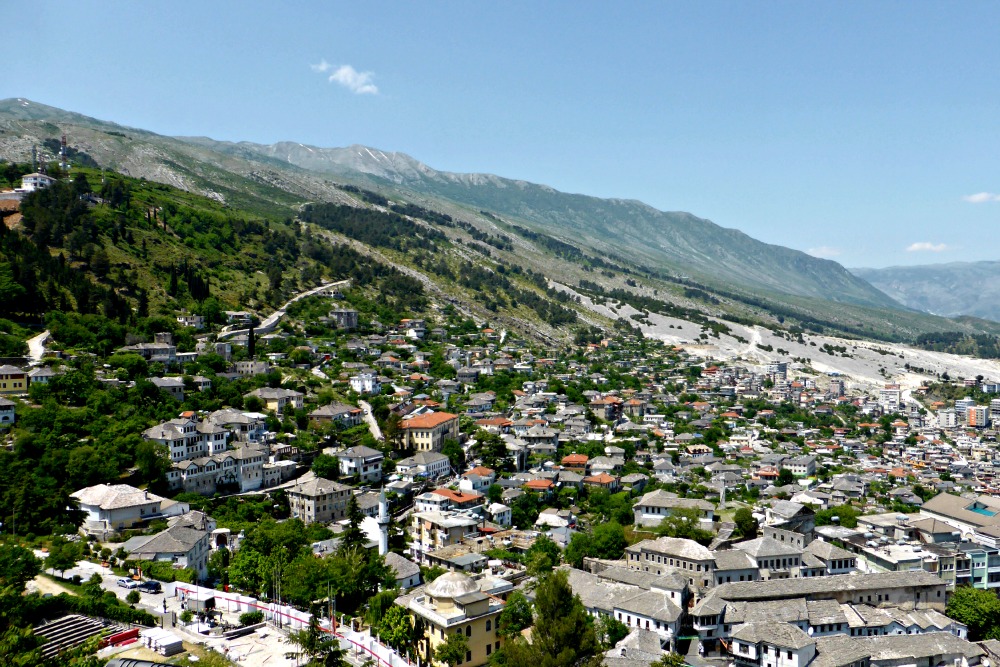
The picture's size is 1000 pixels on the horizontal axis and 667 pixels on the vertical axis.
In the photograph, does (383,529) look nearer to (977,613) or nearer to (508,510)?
(508,510)

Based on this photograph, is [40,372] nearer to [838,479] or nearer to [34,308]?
[34,308]

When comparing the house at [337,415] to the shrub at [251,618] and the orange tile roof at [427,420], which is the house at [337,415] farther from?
the shrub at [251,618]

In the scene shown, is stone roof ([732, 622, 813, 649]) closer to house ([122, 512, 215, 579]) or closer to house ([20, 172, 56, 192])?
house ([122, 512, 215, 579])

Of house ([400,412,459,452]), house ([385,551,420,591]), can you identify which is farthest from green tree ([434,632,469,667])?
house ([400,412,459,452])

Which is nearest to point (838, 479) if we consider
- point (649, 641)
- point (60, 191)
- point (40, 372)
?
point (649, 641)

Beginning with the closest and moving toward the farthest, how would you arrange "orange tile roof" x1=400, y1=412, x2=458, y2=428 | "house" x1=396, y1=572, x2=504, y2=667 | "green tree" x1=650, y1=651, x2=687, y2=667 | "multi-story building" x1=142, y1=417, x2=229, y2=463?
"house" x1=396, y1=572, x2=504, y2=667 → "green tree" x1=650, y1=651, x2=687, y2=667 → "multi-story building" x1=142, y1=417, x2=229, y2=463 → "orange tile roof" x1=400, y1=412, x2=458, y2=428

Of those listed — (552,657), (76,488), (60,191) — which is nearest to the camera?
(552,657)

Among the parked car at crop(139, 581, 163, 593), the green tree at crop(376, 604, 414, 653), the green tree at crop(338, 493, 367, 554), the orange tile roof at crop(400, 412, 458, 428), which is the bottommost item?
the parked car at crop(139, 581, 163, 593)
